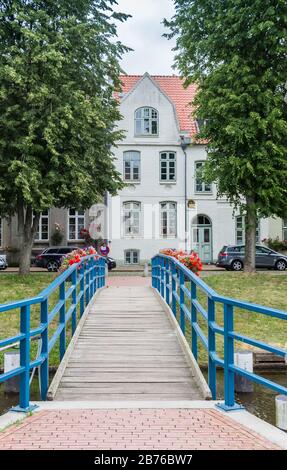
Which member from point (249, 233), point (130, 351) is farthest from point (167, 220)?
point (130, 351)

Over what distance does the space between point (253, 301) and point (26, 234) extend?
9221 mm

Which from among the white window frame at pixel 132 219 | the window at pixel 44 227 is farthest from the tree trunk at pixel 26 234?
the window at pixel 44 227

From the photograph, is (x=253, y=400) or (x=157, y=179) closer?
(x=253, y=400)

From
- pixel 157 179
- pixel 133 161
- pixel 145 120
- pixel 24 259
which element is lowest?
pixel 24 259

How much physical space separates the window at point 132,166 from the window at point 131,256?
4.80 meters

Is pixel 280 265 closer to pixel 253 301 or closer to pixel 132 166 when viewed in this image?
pixel 132 166

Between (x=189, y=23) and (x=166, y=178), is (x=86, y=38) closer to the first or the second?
(x=189, y=23)

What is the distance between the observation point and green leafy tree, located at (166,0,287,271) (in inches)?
711

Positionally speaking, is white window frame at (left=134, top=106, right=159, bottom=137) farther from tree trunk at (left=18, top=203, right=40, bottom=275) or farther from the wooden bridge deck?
the wooden bridge deck

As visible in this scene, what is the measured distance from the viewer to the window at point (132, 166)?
35.8 metres

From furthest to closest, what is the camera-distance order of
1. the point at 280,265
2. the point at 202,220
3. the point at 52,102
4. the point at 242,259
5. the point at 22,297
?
the point at 202,220
the point at 280,265
the point at 242,259
the point at 52,102
the point at 22,297

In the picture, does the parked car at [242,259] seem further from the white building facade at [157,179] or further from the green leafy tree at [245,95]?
the green leafy tree at [245,95]

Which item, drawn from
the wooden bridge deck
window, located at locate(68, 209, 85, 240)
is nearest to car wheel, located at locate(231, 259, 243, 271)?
window, located at locate(68, 209, 85, 240)

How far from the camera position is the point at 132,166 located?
117 feet
